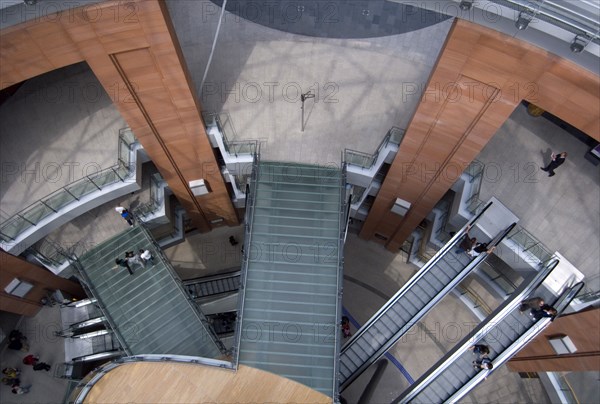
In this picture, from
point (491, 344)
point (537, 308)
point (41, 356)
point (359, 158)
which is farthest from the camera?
point (41, 356)

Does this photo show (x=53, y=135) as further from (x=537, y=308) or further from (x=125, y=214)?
(x=537, y=308)

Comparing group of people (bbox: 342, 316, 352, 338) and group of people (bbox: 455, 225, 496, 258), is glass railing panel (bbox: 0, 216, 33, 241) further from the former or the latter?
group of people (bbox: 455, 225, 496, 258)

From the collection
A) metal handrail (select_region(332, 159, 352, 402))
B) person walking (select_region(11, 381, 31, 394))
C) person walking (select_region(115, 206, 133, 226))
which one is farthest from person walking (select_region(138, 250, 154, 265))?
person walking (select_region(11, 381, 31, 394))

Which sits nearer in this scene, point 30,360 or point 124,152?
point 124,152

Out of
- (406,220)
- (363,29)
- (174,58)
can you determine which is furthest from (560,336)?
(174,58)

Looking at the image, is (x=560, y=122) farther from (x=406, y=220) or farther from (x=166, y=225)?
(x=166, y=225)

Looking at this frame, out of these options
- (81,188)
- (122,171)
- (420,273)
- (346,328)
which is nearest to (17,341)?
(81,188)

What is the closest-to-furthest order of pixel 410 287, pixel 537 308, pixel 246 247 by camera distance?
1. pixel 537 308
2. pixel 246 247
3. pixel 410 287

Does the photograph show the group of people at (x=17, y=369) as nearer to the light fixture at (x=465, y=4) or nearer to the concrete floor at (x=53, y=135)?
the concrete floor at (x=53, y=135)
